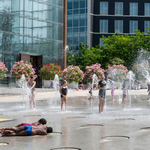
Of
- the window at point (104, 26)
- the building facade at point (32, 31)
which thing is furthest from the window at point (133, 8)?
the building facade at point (32, 31)

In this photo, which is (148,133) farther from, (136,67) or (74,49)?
(74,49)

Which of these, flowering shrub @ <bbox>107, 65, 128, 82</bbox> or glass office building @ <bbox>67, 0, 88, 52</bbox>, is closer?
flowering shrub @ <bbox>107, 65, 128, 82</bbox>

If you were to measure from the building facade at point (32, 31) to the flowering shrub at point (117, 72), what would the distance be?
7.01 meters

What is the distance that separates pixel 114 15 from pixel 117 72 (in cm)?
2647

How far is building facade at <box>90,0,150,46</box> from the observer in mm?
70188

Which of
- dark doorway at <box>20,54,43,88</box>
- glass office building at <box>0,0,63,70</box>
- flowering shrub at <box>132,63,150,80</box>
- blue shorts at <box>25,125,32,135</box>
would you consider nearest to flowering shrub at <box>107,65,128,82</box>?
flowering shrub at <box>132,63,150,80</box>

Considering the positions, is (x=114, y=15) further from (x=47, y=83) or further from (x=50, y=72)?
(x=47, y=83)

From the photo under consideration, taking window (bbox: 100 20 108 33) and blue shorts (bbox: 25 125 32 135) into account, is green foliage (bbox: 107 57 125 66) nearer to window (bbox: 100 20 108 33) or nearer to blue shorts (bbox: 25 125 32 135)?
window (bbox: 100 20 108 33)

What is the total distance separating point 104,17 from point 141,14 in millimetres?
7317

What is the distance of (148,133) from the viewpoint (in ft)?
30.5

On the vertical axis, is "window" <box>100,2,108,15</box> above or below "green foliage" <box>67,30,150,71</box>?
above

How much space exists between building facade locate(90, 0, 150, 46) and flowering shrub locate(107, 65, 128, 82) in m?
22.3

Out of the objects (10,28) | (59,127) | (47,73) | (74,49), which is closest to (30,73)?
(47,73)

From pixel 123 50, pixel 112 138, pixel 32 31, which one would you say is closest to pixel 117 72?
pixel 123 50
